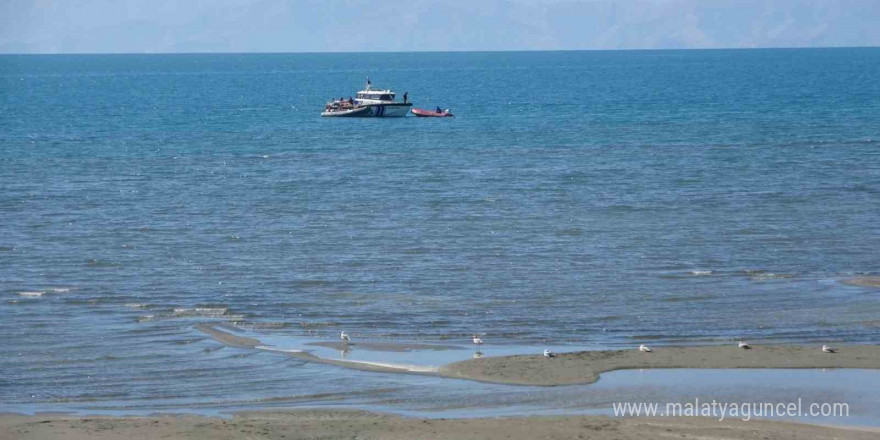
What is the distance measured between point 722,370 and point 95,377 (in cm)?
1106

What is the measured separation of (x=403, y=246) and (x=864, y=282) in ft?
41.9

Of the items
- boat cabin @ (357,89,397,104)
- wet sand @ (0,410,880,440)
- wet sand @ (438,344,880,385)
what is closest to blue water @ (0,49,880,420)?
wet sand @ (438,344,880,385)

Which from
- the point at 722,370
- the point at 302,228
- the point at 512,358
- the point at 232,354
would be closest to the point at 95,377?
the point at 232,354

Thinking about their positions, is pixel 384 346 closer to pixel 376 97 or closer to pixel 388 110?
pixel 388 110

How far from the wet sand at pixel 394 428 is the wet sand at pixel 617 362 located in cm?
262

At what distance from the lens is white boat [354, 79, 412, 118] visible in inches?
3501

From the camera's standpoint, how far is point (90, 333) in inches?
956

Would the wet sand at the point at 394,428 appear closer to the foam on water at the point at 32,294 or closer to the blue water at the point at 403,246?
the blue water at the point at 403,246

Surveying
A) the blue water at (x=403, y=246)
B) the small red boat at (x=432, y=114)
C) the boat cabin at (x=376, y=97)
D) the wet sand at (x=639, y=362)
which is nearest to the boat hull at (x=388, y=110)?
the boat cabin at (x=376, y=97)

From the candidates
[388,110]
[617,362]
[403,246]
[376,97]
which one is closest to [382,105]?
[388,110]

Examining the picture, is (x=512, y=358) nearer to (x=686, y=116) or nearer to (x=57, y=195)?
(x=57, y=195)

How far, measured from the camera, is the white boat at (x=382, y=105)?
292ft

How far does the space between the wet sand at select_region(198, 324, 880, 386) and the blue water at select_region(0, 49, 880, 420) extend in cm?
78

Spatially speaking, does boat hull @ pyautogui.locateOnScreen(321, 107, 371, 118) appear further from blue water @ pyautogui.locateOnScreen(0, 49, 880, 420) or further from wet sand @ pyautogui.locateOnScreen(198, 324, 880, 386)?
wet sand @ pyautogui.locateOnScreen(198, 324, 880, 386)
